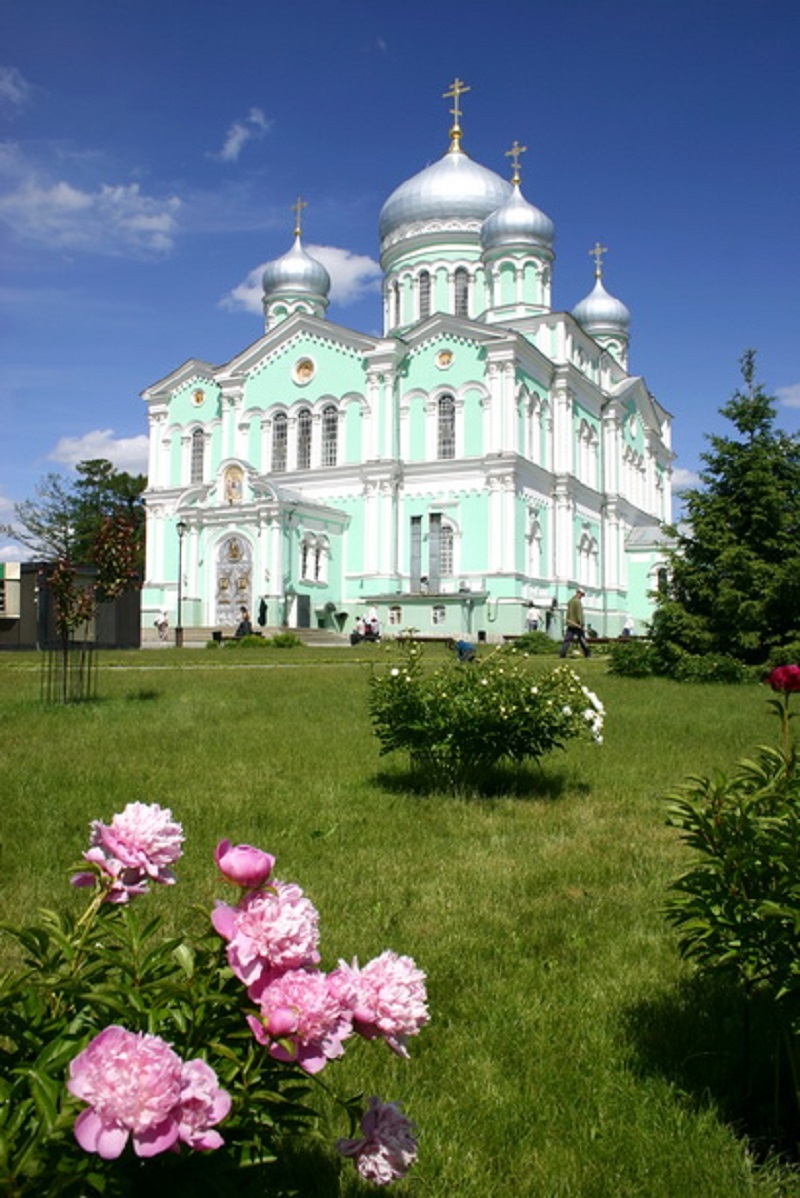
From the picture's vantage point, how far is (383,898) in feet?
14.1

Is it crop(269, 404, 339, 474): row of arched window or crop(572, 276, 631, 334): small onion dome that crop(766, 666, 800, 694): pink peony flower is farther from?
crop(572, 276, 631, 334): small onion dome

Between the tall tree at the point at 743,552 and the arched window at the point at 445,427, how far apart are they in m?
20.6

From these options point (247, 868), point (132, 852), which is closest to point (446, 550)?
point (132, 852)

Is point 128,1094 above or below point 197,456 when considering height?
below

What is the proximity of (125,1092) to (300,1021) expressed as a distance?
0.31 meters

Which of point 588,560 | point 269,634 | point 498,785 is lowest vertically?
point 498,785

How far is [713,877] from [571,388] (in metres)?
40.2

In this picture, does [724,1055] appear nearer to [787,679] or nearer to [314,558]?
[787,679]

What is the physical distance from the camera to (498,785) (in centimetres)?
669

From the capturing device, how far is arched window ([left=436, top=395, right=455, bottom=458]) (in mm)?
38094

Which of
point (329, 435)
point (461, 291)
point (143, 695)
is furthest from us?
point (461, 291)

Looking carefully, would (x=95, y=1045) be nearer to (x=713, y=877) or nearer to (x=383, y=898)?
(x=713, y=877)

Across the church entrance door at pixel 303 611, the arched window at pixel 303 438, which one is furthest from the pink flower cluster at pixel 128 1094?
the arched window at pixel 303 438

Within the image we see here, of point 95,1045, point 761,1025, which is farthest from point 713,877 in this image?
point 95,1045
